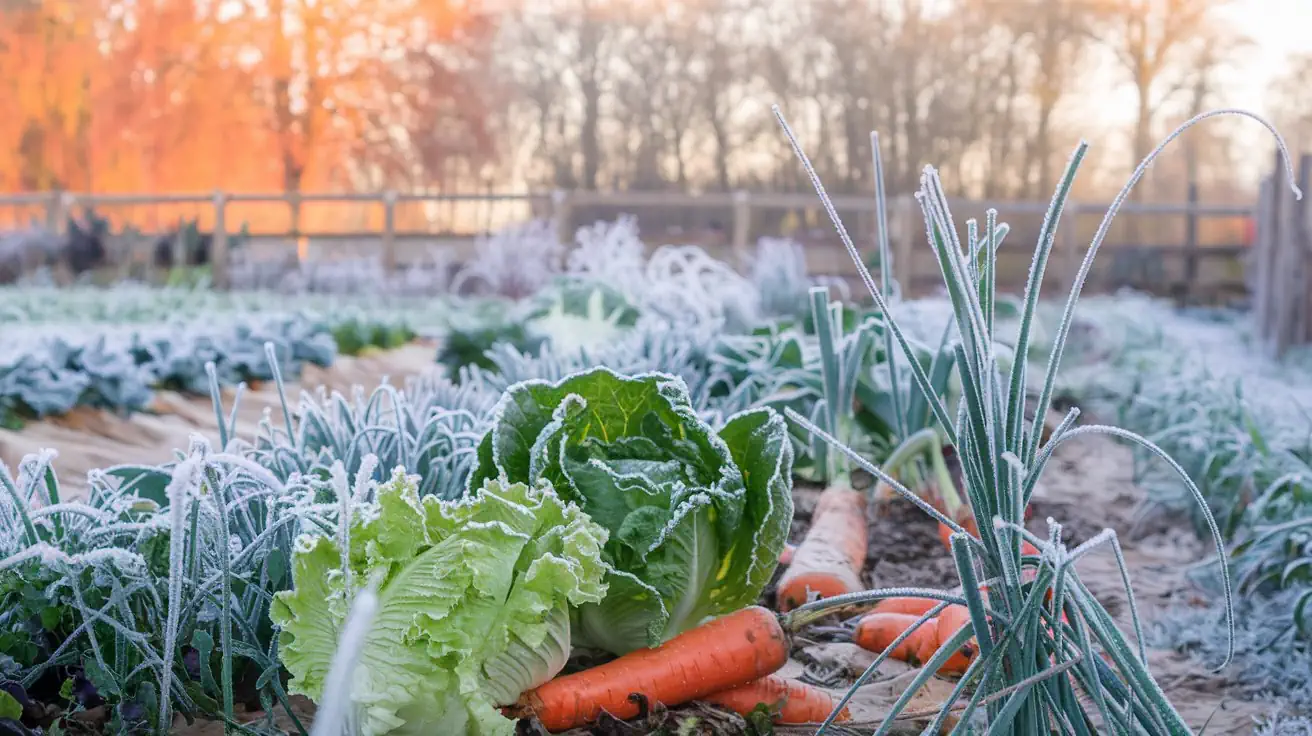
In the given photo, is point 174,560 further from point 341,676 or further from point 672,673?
point 672,673

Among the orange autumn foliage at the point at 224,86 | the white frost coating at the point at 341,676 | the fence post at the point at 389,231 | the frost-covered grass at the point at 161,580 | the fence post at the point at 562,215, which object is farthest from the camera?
the orange autumn foliage at the point at 224,86

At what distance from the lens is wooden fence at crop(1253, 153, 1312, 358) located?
25.7 feet

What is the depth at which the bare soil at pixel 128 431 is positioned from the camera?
4.05m

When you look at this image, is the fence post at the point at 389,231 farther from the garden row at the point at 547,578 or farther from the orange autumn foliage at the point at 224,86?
the garden row at the point at 547,578

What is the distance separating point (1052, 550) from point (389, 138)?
25.0m

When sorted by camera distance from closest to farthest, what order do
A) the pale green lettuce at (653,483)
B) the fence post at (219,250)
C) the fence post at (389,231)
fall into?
the pale green lettuce at (653,483) < the fence post at (219,250) < the fence post at (389,231)

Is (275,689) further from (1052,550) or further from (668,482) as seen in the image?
(1052,550)

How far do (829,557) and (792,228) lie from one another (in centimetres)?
1722

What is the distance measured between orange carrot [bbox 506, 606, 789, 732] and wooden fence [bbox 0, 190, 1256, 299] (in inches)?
433

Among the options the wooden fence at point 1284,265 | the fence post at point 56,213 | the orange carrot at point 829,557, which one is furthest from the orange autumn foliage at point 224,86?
the orange carrot at point 829,557

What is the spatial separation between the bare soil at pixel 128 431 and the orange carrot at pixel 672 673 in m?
1.72

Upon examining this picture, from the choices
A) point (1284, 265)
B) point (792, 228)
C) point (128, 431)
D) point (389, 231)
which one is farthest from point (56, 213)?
point (1284, 265)

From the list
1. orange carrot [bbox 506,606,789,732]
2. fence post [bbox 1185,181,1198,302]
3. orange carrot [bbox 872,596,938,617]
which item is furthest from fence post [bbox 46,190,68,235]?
orange carrot [bbox 506,606,789,732]

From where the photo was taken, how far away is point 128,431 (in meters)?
4.72
